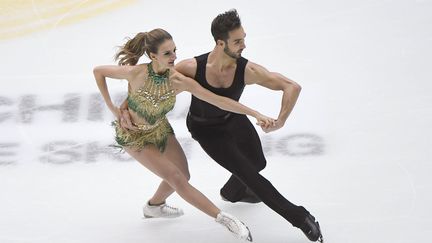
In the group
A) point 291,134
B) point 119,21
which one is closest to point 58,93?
point 119,21

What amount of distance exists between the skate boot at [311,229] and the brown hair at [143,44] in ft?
3.97

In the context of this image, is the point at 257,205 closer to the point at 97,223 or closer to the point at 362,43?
the point at 97,223

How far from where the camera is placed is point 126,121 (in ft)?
16.5

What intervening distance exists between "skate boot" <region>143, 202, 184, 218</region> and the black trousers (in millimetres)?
417

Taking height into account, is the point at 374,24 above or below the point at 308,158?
above

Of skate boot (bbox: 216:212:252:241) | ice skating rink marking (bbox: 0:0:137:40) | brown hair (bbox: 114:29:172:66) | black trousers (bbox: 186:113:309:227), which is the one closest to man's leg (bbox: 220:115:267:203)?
black trousers (bbox: 186:113:309:227)

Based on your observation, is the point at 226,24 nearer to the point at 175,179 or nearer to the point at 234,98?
the point at 234,98

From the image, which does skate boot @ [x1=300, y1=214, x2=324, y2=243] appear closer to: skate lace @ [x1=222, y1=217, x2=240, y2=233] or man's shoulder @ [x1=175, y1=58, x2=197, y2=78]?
skate lace @ [x1=222, y1=217, x2=240, y2=233]

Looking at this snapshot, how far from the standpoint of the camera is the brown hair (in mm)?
4746

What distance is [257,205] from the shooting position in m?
5.57

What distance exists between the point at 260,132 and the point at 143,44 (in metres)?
1.62

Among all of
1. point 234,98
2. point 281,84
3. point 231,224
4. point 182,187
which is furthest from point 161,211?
point 281,84

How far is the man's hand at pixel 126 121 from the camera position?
5.03 m

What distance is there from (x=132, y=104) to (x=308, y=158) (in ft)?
4.57
